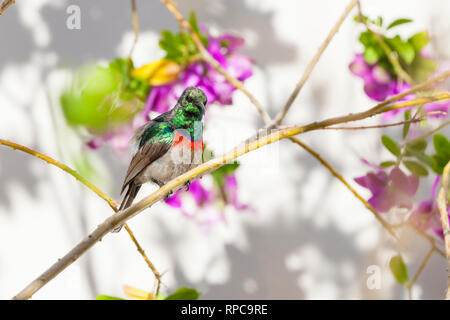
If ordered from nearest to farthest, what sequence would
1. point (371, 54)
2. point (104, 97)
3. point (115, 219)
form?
1. point (115, 219)
2. point (104, 97)
3. point (371, 54)

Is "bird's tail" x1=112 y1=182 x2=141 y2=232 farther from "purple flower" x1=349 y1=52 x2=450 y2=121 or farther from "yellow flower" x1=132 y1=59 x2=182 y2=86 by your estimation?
"purple flower" x1=349 y1=52 x2=450 y2=121

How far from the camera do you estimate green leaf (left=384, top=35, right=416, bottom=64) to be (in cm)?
54

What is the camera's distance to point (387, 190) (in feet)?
1.85

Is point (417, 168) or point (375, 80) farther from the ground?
point (375, 80)

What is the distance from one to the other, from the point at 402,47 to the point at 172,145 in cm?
37

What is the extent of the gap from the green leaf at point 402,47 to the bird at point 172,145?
0.34m

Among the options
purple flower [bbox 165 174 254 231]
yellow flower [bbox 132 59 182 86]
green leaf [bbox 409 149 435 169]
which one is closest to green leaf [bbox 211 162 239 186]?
purple flower [bbox 165 174 254 231]

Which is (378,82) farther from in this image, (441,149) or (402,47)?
(441,149)

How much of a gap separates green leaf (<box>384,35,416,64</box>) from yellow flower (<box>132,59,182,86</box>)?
27 cm

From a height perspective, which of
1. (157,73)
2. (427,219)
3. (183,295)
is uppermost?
(157,73)

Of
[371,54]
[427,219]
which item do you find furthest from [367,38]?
[427,219]

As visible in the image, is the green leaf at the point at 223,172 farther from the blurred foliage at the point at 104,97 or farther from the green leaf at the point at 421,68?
the green leaf at the point at 421,68
